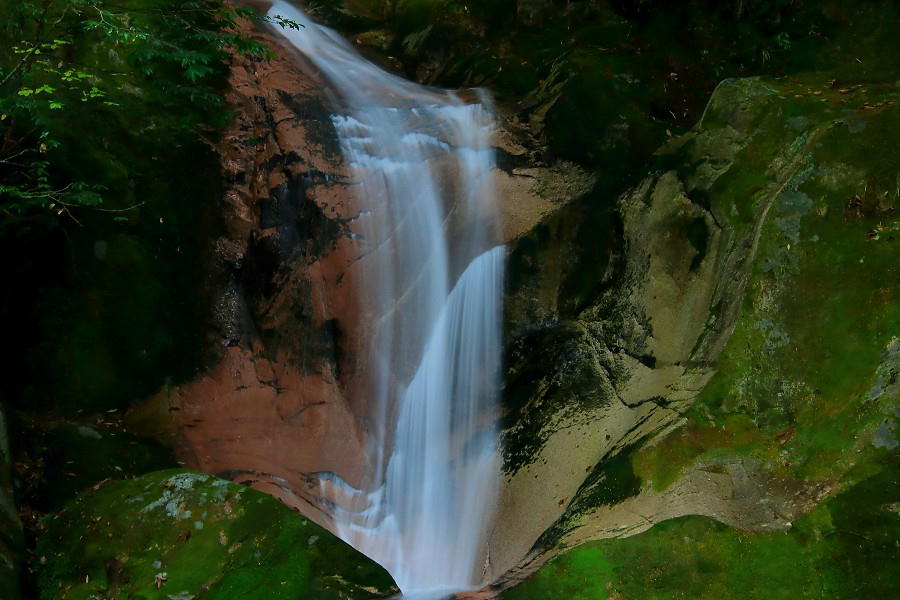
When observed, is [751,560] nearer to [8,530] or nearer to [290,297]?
→ [290,297]

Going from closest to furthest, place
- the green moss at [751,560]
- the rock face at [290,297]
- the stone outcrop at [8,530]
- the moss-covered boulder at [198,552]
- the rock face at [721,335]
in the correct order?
the green moss at [751,560], the moss-covered boulder at [198,552], the stone outcrop at [8,530], the rock face at [721,335], the rock face at [290,297]

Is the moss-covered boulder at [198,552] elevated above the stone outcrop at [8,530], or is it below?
above

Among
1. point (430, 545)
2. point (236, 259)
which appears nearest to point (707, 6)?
point (236, 259)

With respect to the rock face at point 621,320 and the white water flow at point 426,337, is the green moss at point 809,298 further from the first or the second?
the white water flow at point 426,337

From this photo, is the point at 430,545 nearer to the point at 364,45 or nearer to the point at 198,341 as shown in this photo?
the point at 198,341

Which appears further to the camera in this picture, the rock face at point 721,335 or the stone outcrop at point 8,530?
the rock face at point 721,335

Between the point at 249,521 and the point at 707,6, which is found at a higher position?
the point at 707,6

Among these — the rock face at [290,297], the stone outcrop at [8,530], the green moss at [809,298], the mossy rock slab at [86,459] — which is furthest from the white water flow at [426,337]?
the stone outcrop at [8,530]

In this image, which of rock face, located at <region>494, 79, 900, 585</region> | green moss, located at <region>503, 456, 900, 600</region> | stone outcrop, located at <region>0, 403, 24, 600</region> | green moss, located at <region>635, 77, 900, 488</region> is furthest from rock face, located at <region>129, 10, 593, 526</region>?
green moss, located at <region>503, 456, 900, 600</region>
